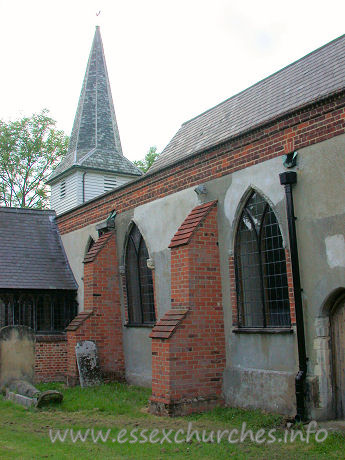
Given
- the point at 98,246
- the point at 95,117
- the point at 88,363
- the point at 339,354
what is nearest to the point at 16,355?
the point at 88,363

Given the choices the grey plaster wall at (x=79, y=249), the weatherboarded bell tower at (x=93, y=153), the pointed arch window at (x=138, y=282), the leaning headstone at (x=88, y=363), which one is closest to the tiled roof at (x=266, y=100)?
the pointed arch window at (x=138, y=282)

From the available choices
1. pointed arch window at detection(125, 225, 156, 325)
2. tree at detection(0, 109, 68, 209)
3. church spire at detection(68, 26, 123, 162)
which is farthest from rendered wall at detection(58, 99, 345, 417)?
tree at detection(0, 109, 68, 209)

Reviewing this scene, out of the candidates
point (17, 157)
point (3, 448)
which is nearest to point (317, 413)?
point (3, 448)

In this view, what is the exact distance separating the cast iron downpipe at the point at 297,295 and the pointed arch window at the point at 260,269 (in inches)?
20.8

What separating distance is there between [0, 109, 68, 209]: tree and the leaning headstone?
2629cm

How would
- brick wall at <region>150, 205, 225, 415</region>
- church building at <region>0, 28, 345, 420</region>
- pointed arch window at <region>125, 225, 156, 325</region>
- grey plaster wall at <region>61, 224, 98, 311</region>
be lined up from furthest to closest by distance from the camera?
grey plaster wall at <region>61, 224, 98, 311</region>
pointed arch window at <region>125, 225, 156, 325</region>
brick wall at <region>150, 205, 225, 415</region>
church building at <region>0, 28, 345, 420</region>

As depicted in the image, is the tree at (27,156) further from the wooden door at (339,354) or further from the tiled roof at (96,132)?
the wooden door at (339,354)

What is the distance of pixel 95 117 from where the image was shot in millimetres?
27344

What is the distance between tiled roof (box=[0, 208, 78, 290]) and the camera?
16453 millimetres

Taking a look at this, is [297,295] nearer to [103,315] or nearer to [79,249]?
[103,315]

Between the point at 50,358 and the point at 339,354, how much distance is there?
32.6ft

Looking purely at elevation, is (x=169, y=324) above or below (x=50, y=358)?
above

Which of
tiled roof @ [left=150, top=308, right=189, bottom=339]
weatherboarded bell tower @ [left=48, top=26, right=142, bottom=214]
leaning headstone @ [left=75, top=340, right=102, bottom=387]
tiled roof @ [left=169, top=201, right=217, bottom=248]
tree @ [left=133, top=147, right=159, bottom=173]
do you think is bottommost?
leaning headstone @ [left=75, top=340, right=102, bottom=387]

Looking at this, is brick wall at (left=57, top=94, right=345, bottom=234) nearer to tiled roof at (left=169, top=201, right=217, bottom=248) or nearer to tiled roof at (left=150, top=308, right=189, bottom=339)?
tiled roof at (left=169, top=201, right=217, bottom=248)
